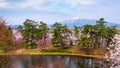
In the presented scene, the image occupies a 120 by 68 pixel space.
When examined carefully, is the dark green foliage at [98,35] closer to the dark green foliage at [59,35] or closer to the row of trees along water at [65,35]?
the row of trees along water at [65,35]

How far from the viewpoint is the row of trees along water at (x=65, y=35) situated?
235 ft

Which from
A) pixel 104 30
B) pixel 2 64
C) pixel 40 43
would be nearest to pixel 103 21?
pixel 104 30

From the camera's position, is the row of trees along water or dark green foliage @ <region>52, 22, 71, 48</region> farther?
dark green foliage @ <region>52, 22, 71, 48</region>

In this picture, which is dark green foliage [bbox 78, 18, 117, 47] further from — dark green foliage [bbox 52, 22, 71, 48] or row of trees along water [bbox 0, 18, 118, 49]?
dark green foliage [bbox 52, 22, 71, 48]

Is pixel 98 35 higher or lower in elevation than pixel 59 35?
lower

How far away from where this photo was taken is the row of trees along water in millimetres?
71562

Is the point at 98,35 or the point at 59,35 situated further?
the point at 59,35

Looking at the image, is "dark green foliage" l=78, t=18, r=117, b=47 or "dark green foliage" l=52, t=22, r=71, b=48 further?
"dark green foliage" l=52, t=22, r=71, b=48

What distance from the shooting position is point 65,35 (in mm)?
78062

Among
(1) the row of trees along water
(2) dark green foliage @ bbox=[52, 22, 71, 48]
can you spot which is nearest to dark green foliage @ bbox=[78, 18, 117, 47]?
(1) the row of trees along water

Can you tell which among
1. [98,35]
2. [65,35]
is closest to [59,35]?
[65,35]

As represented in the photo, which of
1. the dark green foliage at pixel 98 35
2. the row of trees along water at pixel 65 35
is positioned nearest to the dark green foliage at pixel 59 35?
the row of trees along water at pixel 65 35

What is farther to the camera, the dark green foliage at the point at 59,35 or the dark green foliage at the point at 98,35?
the dark green foliage at the point at 59,35

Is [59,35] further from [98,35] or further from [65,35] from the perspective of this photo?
[98,35]
